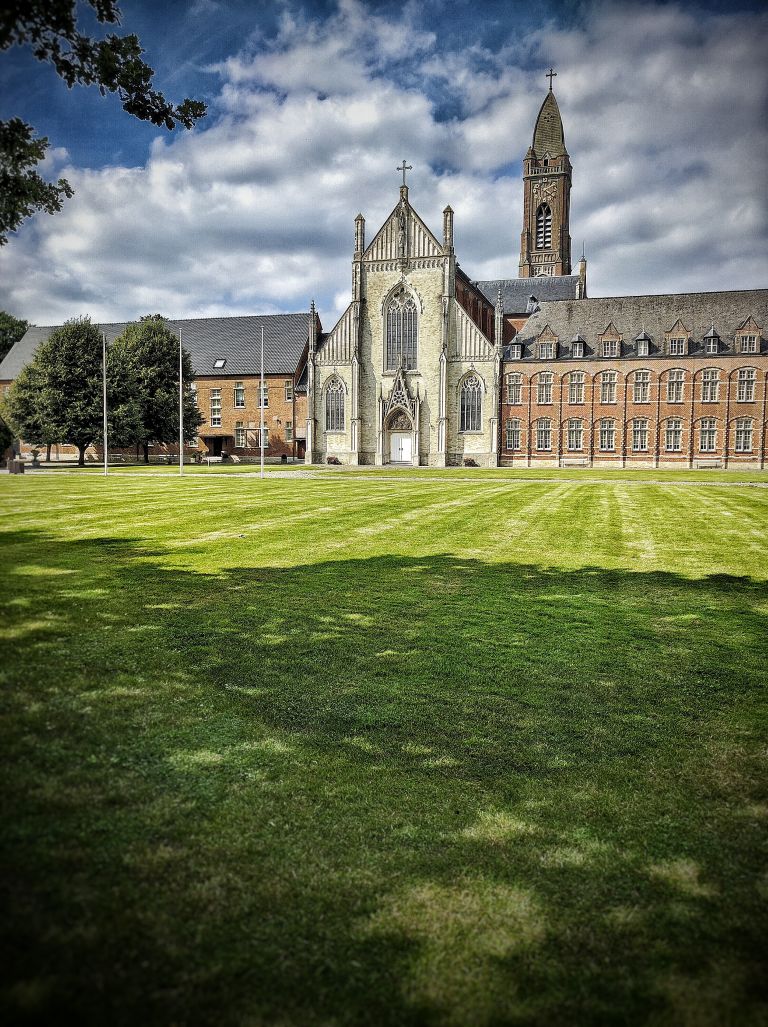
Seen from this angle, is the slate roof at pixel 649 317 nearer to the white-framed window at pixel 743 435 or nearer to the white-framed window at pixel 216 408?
the white-framed window at pixel 743 435

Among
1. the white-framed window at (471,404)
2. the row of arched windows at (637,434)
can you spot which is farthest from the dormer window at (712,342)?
the white-framed window at (471,404)

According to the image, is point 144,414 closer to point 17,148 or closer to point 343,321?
point 343,321

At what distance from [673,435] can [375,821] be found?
209 feet

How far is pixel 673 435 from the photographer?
60.9 metres

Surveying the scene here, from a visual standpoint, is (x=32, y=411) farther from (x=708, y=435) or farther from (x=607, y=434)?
(x=708, y=435)

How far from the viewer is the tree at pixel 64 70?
482cm

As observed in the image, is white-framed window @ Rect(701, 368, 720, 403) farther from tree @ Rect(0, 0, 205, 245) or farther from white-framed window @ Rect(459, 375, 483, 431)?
tree @ Rect(0, 0, 205, 245)

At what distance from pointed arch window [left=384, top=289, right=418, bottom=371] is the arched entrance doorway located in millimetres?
4600

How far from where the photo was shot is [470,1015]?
2.56 m

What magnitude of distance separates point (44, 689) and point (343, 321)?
60.8 meters

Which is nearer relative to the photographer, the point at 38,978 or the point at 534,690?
the point at 38,978

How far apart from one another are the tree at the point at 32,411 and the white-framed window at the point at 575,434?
44.7 m

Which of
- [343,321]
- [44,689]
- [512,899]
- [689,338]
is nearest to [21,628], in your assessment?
[44,689]

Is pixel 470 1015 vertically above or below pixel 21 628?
below
